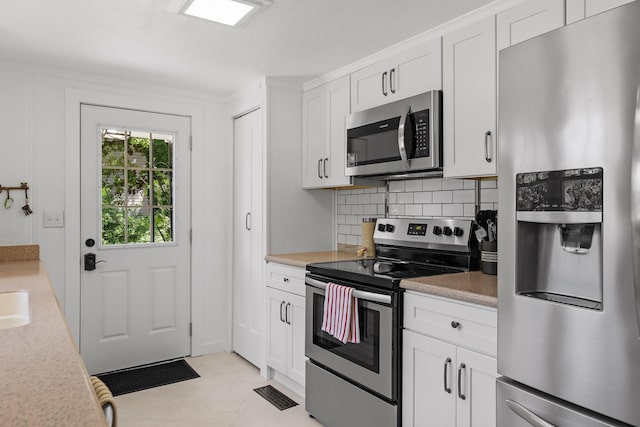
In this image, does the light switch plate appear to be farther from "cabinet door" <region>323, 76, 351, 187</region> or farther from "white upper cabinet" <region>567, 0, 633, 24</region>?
"white upper cabinet" <region>567, 0, 633, 24</region>

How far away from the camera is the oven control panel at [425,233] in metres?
2.52

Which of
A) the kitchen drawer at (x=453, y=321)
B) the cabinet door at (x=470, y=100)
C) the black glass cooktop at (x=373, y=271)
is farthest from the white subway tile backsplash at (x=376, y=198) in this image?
the kitchen drawer at (x=453, y=321)

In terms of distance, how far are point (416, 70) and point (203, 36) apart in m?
1.21

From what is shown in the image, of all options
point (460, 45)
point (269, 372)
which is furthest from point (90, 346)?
point (460, 45)

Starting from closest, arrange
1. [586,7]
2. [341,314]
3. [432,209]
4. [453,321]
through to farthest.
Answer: [586,7]
[453,321]
[341,314]
[432,209]

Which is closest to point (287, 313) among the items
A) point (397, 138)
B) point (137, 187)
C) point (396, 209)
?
point (396, 209)

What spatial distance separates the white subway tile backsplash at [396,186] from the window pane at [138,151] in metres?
1.90

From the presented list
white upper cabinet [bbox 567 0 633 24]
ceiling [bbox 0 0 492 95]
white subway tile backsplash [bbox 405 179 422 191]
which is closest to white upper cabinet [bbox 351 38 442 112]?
ceiling [bbox 0 0 492 95]

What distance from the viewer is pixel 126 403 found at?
9.40 ft

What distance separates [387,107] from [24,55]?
2.30 meters

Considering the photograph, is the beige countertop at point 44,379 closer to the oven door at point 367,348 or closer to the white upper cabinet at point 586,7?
the oven door at point 367,348

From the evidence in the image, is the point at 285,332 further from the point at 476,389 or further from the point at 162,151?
the point at 162,151

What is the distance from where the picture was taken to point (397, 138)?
2562 mm

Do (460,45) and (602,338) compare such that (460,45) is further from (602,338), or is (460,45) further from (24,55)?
(24,55)
